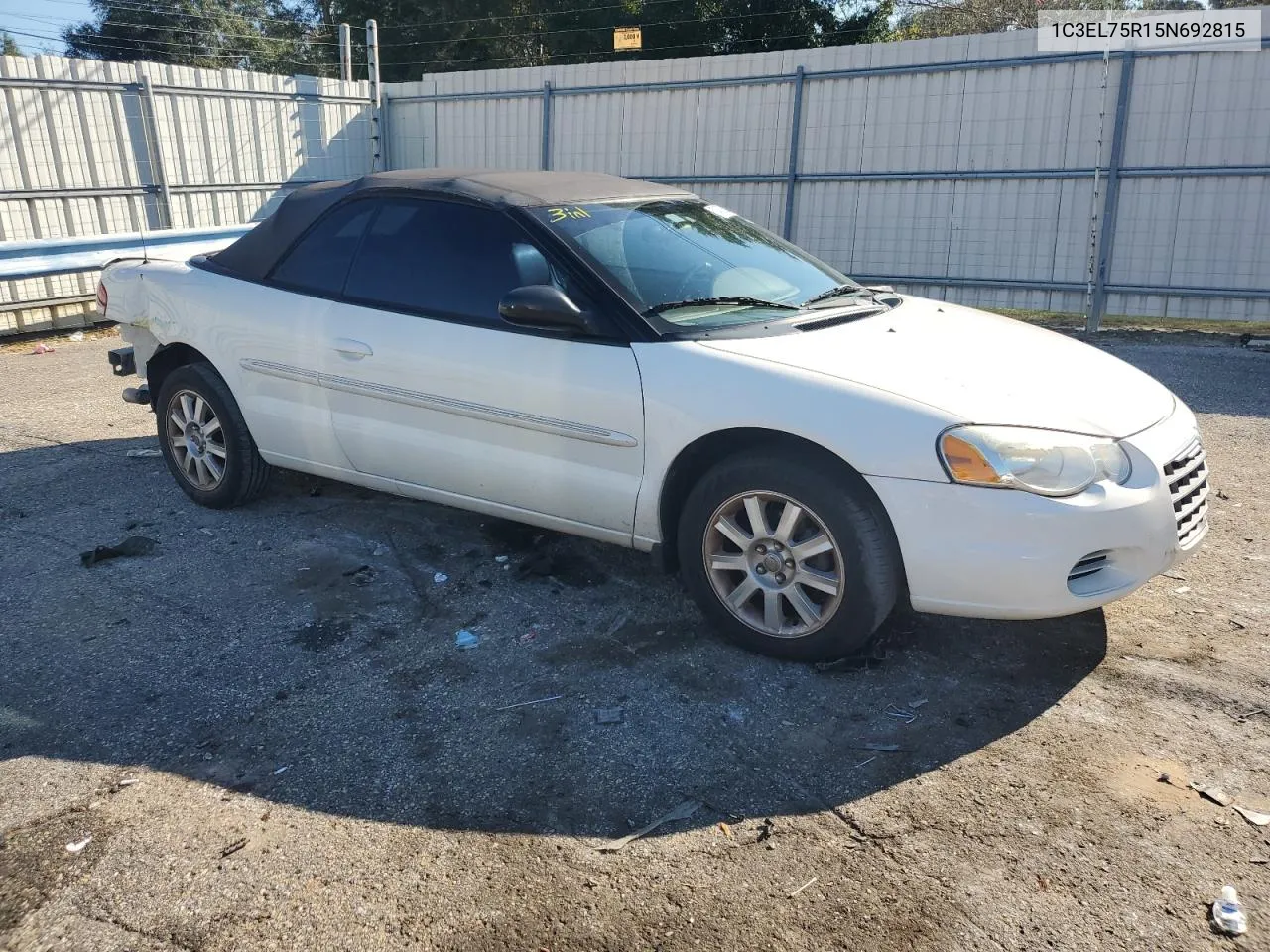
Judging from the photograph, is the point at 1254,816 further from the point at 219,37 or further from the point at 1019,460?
the point at 219,37

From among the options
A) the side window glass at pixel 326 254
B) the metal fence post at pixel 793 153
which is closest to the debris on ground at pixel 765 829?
the side window glass at pixel 326 254

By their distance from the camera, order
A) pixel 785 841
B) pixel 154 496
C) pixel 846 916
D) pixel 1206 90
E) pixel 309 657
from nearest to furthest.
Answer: pixel 846 916
pixel 785 841
pixel 309 657
pixel 154 496
pixel 1206 90

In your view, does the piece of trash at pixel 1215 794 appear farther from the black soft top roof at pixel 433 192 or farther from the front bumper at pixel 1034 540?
the black soft top roof at pixel 433 192

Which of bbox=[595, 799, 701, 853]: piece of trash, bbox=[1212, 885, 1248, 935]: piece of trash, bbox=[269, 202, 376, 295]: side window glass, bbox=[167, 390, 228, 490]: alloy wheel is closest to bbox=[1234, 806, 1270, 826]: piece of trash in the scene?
bbox=[1212, 885, 1248, 935]: piece of trash

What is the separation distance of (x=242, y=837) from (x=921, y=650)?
2.45 m

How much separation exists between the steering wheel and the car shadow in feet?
4.14

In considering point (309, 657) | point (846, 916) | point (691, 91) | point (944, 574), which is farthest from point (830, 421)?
point (691, 91)

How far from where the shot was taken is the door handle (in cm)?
452

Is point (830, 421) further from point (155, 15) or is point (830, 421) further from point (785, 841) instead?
point (155, 15)

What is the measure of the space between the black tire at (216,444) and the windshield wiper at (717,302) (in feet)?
7.84

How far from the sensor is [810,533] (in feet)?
12.0

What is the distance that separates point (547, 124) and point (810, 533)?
37.8 feet

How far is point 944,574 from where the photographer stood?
134 inches

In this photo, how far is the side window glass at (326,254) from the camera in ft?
15.6
